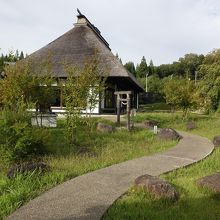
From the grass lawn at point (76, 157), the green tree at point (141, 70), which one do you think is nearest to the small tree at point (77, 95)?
the grass lawn at point (76, 157)

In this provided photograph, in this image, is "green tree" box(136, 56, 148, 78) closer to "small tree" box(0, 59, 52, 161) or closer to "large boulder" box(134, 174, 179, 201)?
"small tree" box(0, 59, 52, 161)

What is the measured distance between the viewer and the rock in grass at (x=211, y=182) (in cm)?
707

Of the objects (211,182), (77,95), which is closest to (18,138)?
(77,95)

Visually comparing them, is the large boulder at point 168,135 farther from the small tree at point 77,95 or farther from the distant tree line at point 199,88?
the distant tree line at point 199,88

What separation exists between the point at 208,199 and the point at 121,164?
3142 millimetres

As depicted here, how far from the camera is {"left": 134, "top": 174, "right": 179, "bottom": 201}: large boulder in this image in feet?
21.1

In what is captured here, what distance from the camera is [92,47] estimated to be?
2925cm

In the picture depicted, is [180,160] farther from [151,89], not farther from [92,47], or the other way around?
[151,89]

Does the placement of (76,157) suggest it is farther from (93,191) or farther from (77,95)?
(77,95)

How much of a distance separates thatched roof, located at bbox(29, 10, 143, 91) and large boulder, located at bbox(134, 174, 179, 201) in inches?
725

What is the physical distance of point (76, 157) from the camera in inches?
390

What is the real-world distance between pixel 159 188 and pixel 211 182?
4.37 ft

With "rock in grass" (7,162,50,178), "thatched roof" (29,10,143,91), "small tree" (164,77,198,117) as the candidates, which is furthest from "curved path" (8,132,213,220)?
"thatched roof" (29,10,143,91)

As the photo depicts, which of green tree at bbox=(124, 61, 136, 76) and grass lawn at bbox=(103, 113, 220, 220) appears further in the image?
green tree at bbox=(124, 61, 136, 76)
